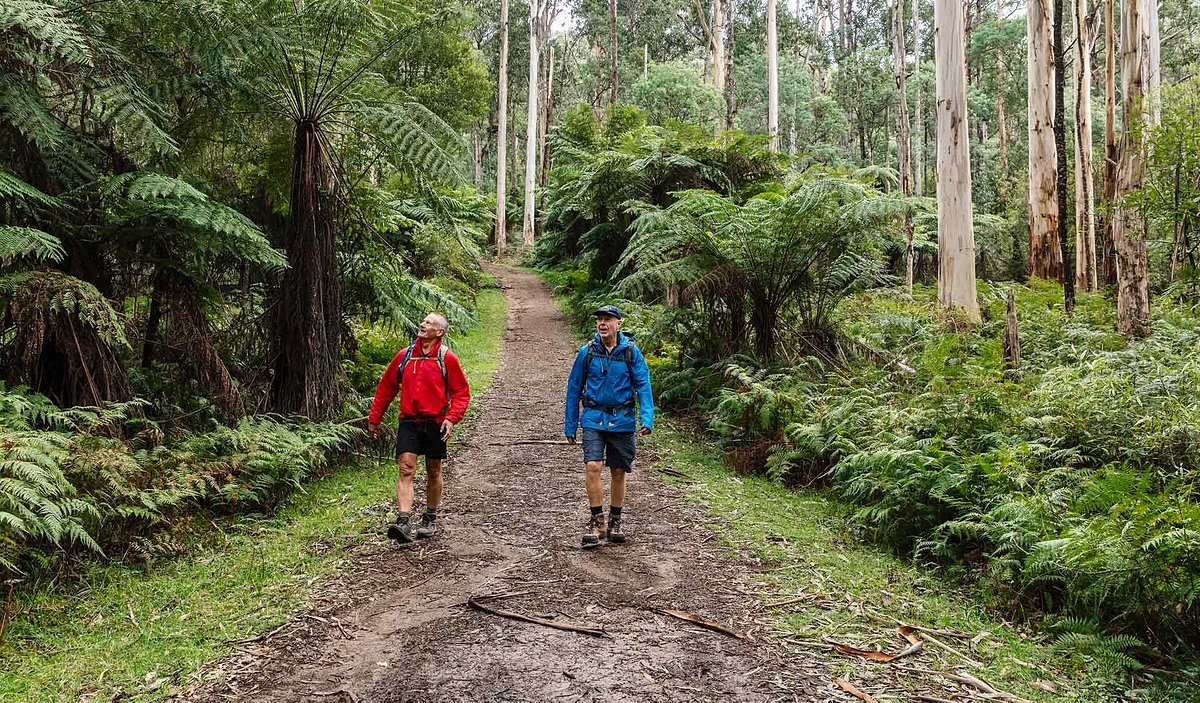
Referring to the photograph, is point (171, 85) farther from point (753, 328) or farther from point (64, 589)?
point (753, 328)

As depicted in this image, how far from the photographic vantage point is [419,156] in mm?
8203

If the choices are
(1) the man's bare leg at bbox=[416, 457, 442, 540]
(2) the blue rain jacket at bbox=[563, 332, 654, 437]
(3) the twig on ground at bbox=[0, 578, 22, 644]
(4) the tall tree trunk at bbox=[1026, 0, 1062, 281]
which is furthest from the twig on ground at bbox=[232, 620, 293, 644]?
(4) the tall tree trunk at bbox=[1026, 0, 1062, 281]

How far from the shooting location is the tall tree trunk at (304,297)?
8.09 m

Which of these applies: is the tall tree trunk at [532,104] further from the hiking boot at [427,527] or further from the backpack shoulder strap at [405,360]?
the hiking boot at [427,527]

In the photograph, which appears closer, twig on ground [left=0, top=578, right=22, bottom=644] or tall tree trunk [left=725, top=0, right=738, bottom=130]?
twig on ground [left=0, top=578, right=22, bottom=644]

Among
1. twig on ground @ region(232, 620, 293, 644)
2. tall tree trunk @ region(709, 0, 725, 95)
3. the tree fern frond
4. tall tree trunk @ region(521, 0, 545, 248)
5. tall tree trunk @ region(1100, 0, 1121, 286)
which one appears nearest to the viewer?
twig on ground @ region(232, 620, 293, 644)

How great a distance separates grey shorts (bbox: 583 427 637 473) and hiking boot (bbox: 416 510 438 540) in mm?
1452

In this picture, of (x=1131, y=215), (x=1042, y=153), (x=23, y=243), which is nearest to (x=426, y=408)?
(x=23, y=243)

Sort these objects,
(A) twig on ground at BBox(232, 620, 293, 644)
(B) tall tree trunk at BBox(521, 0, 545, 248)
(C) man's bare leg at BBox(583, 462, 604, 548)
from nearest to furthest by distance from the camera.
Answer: (A) twig on ground at BBox(232, 620, 293, 644)
(C) man's bare leg at BBox(583, 462, 604, 548)
(B) tall tree trunk at BBox(521, 0, 545, 248)


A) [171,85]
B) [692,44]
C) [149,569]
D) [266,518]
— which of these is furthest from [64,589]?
[692,44]

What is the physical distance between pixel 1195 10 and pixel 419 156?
4425 centimetres

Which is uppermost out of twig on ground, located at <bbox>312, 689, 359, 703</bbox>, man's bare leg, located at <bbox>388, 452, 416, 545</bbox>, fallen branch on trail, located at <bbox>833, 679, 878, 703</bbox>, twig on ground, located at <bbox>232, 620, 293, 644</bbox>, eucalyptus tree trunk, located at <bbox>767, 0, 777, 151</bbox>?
eucalyptus tree trunk, located at <bbox>767, 0, 777, 151</bbox>

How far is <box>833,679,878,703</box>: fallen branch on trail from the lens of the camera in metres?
3.69

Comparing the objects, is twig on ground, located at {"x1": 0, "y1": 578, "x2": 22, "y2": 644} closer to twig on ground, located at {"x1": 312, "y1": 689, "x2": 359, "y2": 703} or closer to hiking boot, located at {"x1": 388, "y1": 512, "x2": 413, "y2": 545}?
twig on ground, located at {"x1": 312, "y1": 689, "x2": 359, "y2": 703}
